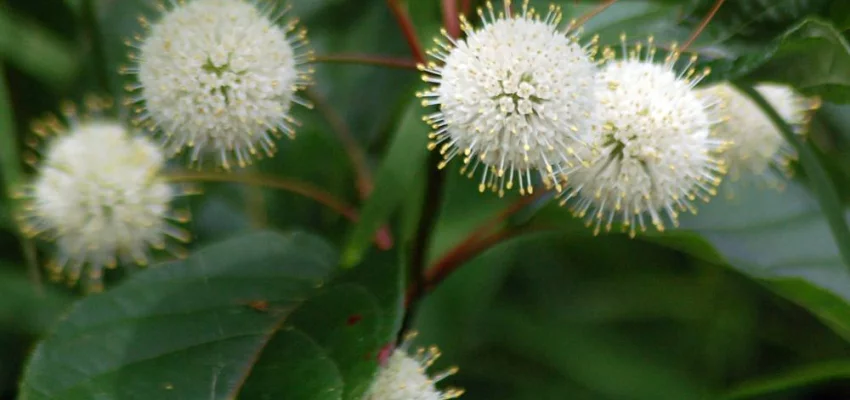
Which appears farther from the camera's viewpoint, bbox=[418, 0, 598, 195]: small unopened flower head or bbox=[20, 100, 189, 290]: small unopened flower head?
bbox=[20, 100, 189, 290]: small unopened flower head

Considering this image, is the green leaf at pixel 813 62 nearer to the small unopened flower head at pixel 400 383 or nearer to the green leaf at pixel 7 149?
the small unopened flower head at pixel 400 383

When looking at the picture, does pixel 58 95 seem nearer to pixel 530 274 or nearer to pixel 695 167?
pixel 530 274

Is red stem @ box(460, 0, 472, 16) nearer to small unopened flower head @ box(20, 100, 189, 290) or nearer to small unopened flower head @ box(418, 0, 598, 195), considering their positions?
small unopened flower head @ box(418, 0, 598, 195)

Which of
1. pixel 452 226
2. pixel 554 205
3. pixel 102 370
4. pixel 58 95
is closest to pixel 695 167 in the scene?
pixel 554 205

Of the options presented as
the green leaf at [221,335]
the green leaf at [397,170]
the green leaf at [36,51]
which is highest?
the green leaf at [36,51]

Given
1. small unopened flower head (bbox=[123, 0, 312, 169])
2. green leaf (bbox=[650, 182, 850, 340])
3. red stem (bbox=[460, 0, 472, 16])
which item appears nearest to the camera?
small unopened flower head (bbox=[123, 0, 312, 169])

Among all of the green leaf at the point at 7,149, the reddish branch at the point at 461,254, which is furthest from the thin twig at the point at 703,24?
the green leaf at the point at 7,149

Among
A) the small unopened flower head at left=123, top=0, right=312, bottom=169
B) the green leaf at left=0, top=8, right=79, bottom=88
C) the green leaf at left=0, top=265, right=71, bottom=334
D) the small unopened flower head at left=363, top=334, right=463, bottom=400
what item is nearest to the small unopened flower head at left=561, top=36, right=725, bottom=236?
the small unopened flower head at left=363, top=334, right=463, bottom=400
